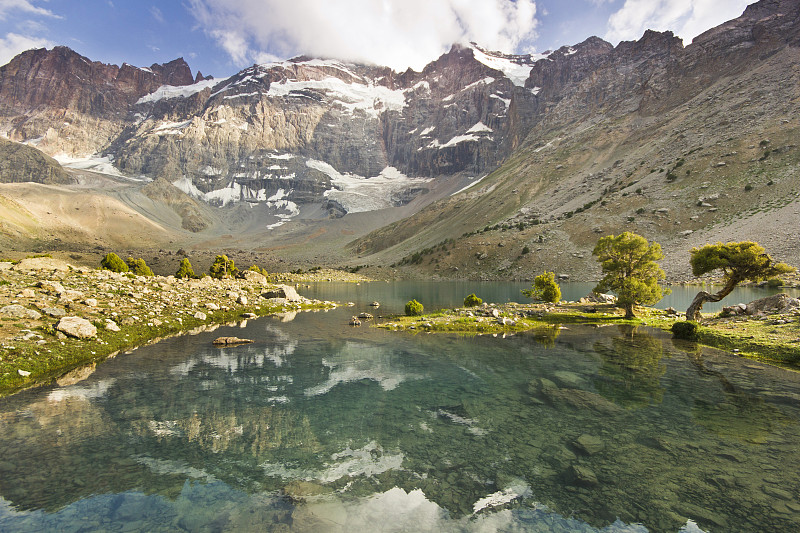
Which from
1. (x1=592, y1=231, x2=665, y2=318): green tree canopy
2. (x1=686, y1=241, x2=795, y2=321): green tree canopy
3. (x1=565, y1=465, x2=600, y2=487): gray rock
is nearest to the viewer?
(x1=565, y1=465, x2=600, y2=487): gray rock

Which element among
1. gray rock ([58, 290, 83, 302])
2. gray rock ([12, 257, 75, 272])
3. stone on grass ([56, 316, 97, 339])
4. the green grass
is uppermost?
gray rock ([12, 257, 75, 272])

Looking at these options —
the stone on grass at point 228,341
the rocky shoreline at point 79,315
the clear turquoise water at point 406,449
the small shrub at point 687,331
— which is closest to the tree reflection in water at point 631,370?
the clear turquoise water at point 406,449

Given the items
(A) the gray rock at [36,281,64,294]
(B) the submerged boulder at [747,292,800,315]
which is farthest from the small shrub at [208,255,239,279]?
(B) the submerged boulder at [747,292,800,315]

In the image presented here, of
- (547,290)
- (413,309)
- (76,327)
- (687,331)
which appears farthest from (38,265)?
(687,331)

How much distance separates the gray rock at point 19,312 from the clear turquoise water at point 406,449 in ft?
16.5

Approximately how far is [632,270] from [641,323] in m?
5.38

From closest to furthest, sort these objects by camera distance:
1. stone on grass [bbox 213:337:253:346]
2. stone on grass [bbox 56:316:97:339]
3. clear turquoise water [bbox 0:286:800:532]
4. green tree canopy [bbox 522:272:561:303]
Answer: clear turquoise water [bbox 0:286:800:532], stone on grass [bbox 56:316:97:339], stone on grass [bbox 213:337:253:346], green tree canopy [bbox 522:272:561:303]

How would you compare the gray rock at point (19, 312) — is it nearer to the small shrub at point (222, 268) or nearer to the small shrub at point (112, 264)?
the small shrub at point (112, 264)

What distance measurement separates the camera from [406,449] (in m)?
11.0

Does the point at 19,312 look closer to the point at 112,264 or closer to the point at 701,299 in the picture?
the point at 701,299

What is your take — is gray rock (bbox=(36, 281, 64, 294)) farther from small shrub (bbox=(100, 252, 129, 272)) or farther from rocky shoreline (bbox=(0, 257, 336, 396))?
small shrub (bbox=(100, 252, 129, 272))

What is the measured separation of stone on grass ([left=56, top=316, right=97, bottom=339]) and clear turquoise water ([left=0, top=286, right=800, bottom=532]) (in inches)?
109

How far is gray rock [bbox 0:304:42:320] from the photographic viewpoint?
1883 cm

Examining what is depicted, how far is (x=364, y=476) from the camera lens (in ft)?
31.8
